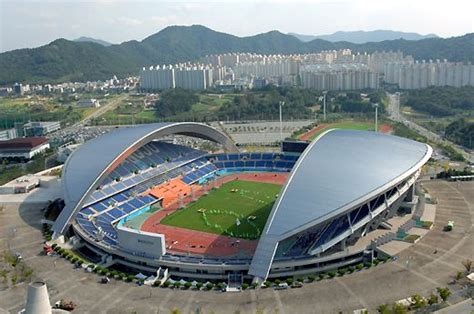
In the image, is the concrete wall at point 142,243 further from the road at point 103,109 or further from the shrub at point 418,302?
the road at point 103,109

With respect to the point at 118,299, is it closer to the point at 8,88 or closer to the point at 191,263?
the point at 191,263

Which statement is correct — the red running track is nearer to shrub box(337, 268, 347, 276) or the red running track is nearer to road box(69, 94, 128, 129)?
shrub box(337, 268, 347, 276)

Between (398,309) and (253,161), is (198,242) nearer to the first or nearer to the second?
(398,309)

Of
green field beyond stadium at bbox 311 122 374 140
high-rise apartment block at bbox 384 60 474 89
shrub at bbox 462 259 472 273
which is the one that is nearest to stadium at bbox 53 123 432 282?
shrub at bbox 462 259 472 273

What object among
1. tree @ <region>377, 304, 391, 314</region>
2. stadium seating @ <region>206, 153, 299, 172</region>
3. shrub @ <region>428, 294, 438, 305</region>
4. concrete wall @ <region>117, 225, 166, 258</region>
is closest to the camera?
tree @ <region>377, 304, 391, 314</region>

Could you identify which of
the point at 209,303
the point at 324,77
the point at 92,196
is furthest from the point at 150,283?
the point at 324,77
